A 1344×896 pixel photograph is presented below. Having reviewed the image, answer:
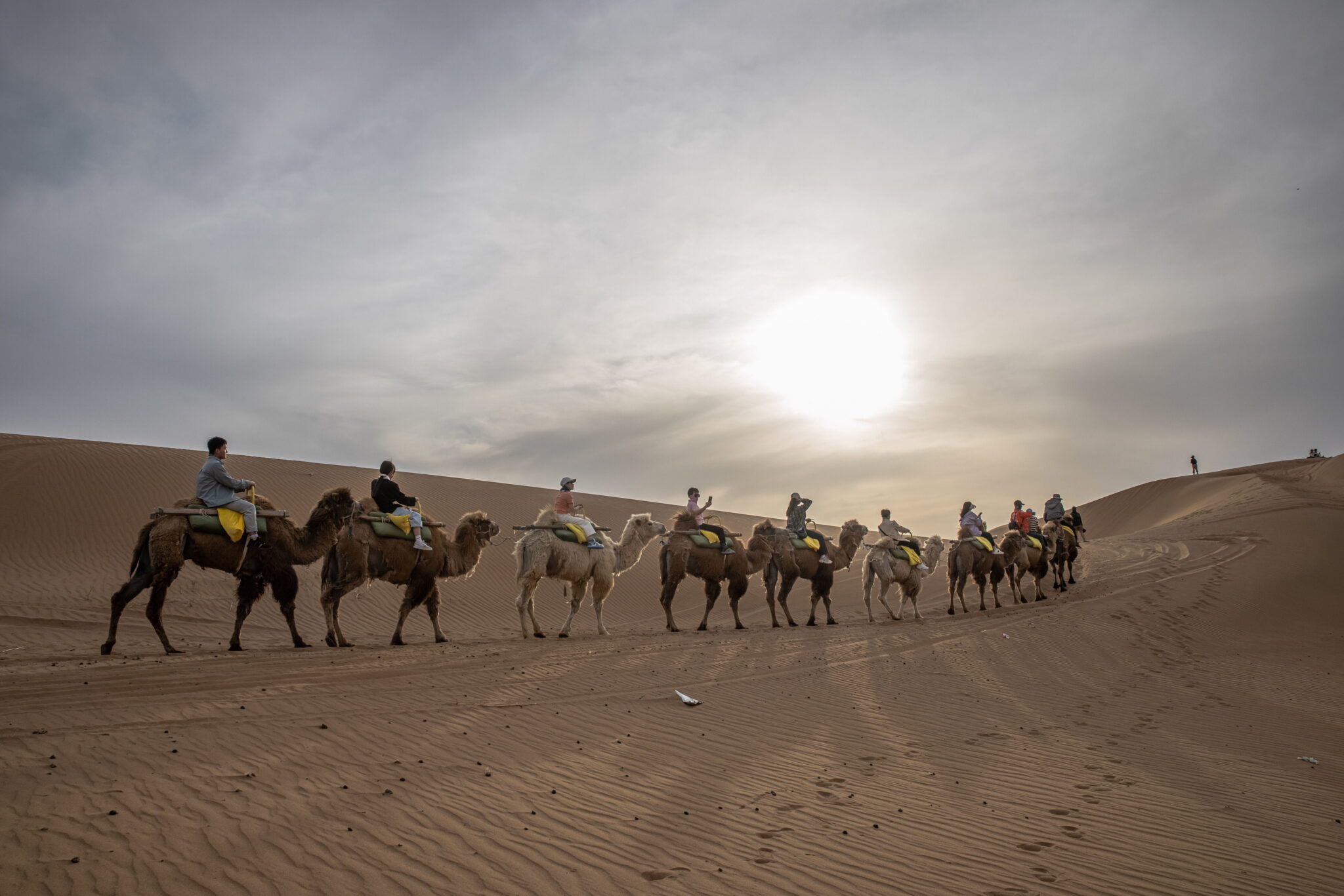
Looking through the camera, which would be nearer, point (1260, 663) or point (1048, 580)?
point (1260, 663)

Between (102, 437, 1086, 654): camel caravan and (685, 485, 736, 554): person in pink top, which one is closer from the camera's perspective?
(102, 437, 1086, 654): camel caravan

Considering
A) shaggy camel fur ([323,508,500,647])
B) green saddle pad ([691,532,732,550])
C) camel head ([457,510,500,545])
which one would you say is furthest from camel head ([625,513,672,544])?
shaggy camel fur ([323,508,500,647])

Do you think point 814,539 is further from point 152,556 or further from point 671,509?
point 671,509

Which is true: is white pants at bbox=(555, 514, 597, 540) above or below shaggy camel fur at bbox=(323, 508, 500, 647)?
above

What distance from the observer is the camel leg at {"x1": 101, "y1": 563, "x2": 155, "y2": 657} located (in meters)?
11.1

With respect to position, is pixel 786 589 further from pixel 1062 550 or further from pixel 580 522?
pixel 1062 550

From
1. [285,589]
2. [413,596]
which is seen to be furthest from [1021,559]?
[285,589]

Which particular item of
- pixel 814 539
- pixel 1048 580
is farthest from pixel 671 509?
pixel 814 539

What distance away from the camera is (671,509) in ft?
175

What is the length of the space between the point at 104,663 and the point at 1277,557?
95.8 ft

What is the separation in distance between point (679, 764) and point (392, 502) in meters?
8.88

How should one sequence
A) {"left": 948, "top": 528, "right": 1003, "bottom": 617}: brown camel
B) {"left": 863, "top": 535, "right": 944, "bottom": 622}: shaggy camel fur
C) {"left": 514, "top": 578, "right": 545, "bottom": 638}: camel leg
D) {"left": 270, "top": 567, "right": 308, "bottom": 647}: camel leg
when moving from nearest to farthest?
{"left": 270, "top": 567, "right": 308, "bottom": 647}: camel leg
{"left": 514, "top": 578, "right": 545, "bottom": 638}: camel leg
{"left": 863, "top": 535, "right": 944, "bottom": 622}: shaggy camel fur
{"left": 948, "top": 528, "right": 1003, "bottom": 617}: brown camel

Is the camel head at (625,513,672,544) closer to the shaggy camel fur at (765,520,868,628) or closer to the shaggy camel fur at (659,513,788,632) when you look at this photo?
the shaggy camel fur at (659,513,788,632)

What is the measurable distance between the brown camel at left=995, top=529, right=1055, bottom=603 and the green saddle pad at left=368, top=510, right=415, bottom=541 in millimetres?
15498
